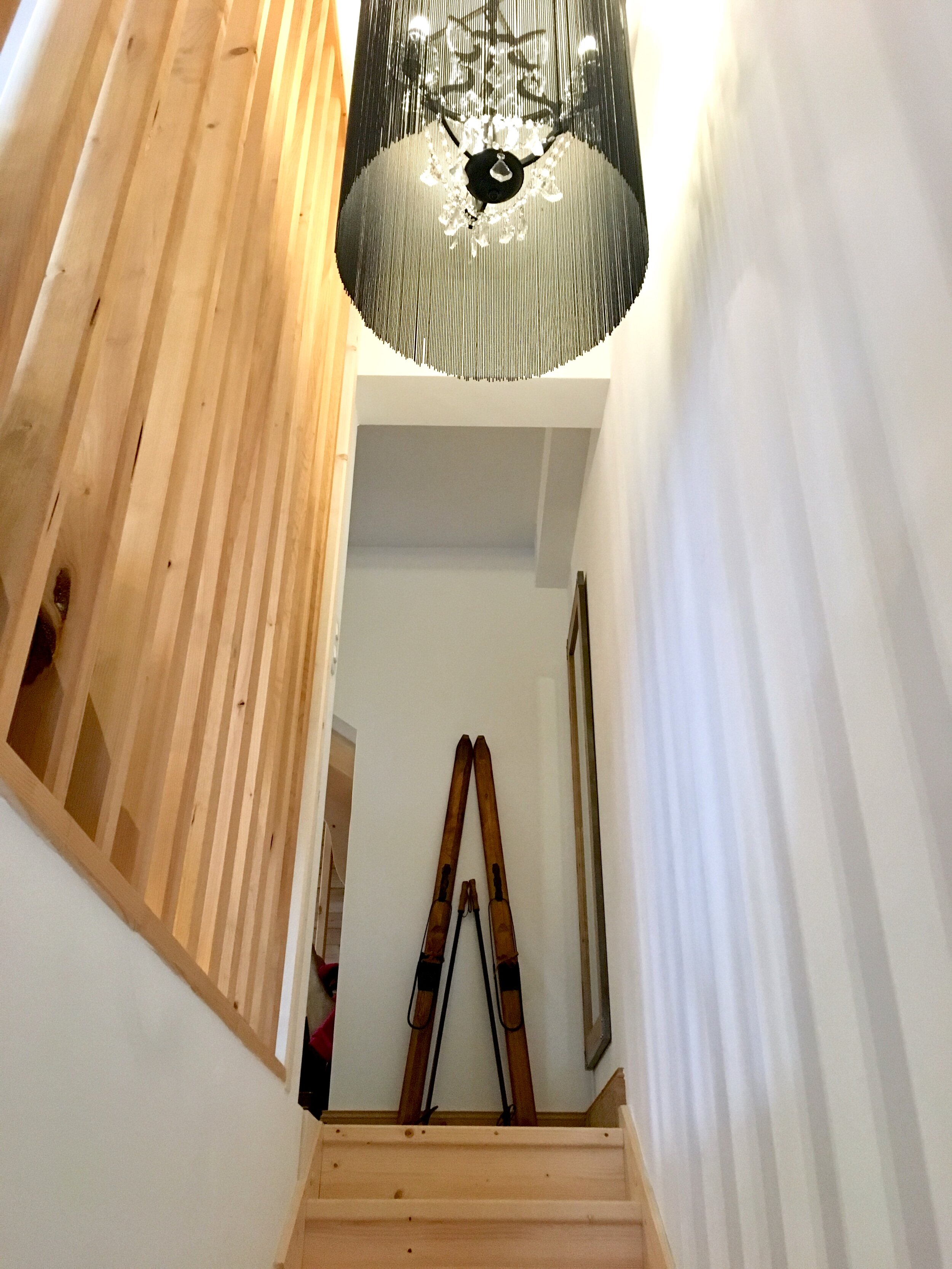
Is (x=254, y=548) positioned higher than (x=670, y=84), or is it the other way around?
(x=670, y=84)

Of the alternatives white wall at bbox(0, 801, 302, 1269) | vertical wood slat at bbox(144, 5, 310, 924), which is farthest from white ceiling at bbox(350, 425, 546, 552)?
white wall at bbox(0, 801, 302, 1269)

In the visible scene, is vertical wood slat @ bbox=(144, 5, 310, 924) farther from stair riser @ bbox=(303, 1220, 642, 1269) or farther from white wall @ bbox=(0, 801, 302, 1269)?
stair riser @ bbox=(303, 1220, 642, 1269)

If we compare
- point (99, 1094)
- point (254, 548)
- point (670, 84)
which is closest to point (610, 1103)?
point (254, 548)

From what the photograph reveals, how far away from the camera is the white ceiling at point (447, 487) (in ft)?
15.9

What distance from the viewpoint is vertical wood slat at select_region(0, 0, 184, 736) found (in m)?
1.01

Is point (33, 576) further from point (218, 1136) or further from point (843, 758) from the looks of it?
point (218, 1136)

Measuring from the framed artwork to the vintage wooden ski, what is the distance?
0.26 meters

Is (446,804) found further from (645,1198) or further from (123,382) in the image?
(123,382)

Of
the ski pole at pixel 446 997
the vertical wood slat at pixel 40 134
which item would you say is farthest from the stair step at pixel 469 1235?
the vertical wood slat at pixel 40 134

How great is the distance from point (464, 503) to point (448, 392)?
60.3 inches

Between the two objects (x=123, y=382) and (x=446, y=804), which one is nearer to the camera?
(x=123, y=382)

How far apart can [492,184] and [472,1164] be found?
8.41 ft

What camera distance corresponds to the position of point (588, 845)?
379 centimetres

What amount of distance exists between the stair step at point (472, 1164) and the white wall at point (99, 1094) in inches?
40.5
